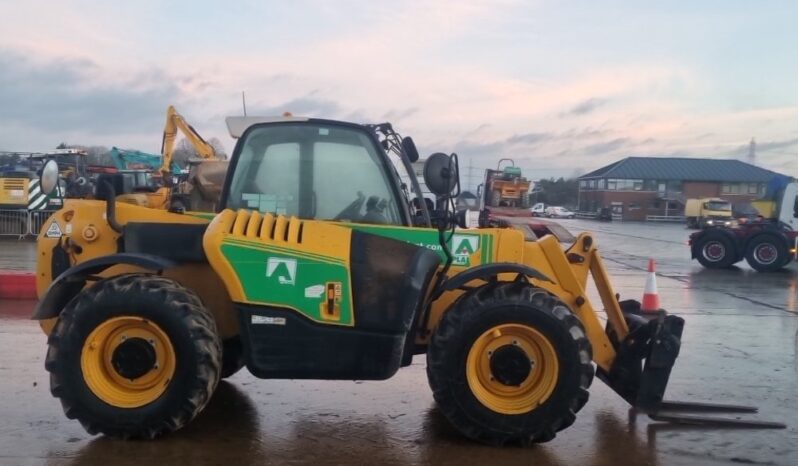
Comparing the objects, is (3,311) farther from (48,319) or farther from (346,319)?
(346,319)

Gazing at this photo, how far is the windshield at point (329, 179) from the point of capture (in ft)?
17.0

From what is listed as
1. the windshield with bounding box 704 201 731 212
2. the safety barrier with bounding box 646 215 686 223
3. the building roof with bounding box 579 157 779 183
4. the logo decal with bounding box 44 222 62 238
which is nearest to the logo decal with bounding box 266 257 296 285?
the logo decal with bounding box 44 222 62 238

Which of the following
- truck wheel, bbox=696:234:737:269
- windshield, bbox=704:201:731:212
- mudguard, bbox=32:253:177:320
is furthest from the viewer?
windshield, bbox=704:201:731:212

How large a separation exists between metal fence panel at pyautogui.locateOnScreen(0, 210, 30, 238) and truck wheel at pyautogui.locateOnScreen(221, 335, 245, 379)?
18487 millimetres

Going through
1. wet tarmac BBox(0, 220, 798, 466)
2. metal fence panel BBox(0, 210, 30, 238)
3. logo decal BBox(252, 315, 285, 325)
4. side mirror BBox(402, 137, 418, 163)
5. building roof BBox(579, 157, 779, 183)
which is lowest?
wet tarmac BBox(0, 220, 798, 466)

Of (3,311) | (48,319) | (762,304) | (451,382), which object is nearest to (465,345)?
(451,382)

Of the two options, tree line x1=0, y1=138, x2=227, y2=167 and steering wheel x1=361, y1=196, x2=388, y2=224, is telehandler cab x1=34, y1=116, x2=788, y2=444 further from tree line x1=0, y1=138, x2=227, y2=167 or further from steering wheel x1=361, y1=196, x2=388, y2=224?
tree line x1=0, y1=138, x2=227, y2=167

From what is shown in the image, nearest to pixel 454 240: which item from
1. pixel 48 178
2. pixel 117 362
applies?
pixel 117 362

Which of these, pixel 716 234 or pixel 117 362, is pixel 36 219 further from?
pixel 117 362

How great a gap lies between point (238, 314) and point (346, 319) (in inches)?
26.3

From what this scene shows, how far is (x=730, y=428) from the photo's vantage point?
17.5 ft

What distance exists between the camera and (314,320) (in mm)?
4707

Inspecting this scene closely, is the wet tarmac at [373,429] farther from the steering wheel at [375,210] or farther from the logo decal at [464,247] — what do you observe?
the steering wheel at [375,210]

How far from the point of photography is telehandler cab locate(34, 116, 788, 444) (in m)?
4.63
